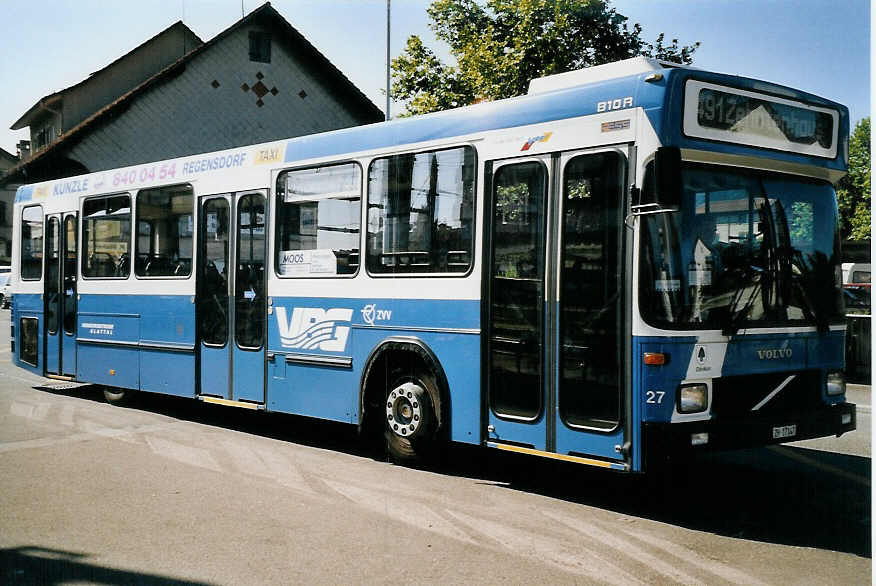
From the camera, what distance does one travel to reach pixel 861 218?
52.7m

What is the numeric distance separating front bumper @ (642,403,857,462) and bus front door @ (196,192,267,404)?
4927 millimetres

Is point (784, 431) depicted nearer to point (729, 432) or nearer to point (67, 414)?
point (729, 432)

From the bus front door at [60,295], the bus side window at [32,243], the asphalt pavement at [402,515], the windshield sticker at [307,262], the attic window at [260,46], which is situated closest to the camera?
the asphalt pavement at [402,515]

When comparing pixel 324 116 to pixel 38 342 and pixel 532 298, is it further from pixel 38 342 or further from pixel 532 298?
pixel 532 298

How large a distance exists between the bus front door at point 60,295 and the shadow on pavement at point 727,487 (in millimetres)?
4556

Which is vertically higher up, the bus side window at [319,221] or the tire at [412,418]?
the bus side window at [319,221]

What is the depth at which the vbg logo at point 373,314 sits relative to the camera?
8541 mm

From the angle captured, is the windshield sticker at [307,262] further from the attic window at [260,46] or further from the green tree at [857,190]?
the green tree at [857,190]

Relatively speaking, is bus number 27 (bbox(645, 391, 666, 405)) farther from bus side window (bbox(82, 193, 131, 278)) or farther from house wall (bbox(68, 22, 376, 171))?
house wall (bbox(68, 22, 376, 171))

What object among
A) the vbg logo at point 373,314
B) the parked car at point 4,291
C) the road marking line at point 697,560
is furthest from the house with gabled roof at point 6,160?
the road marking line at point 697,560

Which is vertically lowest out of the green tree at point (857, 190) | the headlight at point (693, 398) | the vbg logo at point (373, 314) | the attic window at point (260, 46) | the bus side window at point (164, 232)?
the headlight at point (693, 398)

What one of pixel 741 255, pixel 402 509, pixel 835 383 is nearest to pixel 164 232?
pixel 402 509

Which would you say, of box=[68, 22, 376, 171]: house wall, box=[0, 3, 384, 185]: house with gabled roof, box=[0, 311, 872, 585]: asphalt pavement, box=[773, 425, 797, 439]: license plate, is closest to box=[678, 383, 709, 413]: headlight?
box=[773, 425, 797, 439]: license plate

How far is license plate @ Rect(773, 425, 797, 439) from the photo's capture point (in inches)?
263
